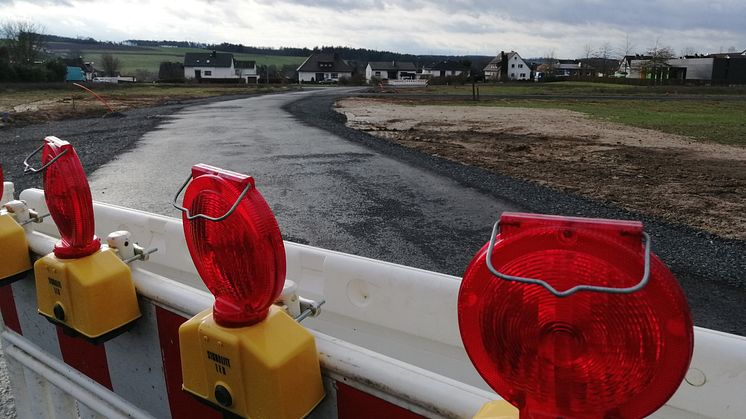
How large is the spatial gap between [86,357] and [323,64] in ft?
415

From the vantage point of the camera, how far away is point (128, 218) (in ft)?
8.91

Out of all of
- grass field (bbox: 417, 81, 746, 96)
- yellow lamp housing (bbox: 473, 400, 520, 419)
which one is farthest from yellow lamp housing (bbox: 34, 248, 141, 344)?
grass field (bbox: 417, 81, 746, 96)

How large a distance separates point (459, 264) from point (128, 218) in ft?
9.00

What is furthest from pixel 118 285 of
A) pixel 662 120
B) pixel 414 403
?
pixel 662 120

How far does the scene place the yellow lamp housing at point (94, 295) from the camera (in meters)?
1.66

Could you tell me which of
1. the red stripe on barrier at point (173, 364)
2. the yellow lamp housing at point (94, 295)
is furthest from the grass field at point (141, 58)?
the red stripe on barrier at point (173, 364)

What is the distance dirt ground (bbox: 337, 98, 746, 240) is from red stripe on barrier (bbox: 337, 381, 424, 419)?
597cm

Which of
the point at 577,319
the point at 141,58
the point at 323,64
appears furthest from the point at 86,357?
the point at 141,58

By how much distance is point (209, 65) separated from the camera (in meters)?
111

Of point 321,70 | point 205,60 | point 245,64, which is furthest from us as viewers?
point 321,70

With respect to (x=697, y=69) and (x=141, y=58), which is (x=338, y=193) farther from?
(x=141, y=58)

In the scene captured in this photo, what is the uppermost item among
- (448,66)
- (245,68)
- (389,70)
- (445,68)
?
(448,66)

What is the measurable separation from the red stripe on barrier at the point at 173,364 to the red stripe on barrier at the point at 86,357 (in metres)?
0.33

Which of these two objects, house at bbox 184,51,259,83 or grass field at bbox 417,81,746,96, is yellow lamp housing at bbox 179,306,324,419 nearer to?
grass field at bbox 417,81,746,96
